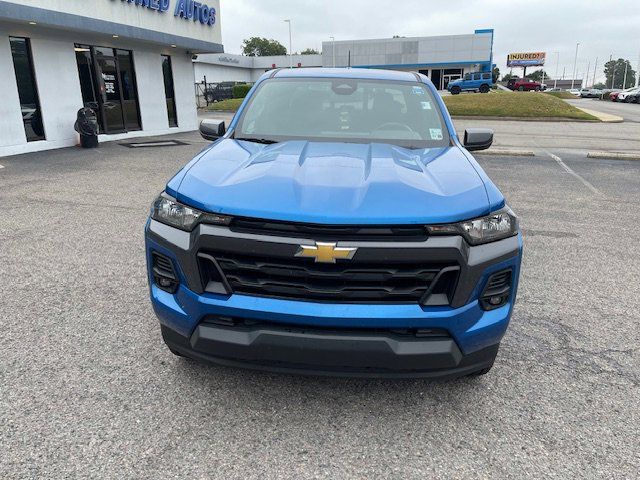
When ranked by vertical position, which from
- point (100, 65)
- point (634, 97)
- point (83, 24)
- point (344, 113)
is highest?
point (83, 24)

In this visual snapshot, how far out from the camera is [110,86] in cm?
1566

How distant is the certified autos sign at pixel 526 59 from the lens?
88688 millimetres

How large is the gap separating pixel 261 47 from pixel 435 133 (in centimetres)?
12854

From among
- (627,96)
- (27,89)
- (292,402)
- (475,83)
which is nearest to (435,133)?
(292,402)

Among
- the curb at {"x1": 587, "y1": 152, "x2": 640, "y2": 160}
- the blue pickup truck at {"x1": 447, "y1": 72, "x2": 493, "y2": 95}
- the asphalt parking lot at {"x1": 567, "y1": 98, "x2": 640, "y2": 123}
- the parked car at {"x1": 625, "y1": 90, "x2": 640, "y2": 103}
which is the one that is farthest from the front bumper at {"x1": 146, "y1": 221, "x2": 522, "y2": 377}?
the parked car at {"x1": 625, "y1": 90, "x2": 640, "y2": 103}

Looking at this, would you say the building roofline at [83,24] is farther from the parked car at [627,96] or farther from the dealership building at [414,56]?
the parked car at [627,96]

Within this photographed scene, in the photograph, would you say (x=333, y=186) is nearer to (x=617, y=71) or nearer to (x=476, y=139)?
(x=476, y=139)

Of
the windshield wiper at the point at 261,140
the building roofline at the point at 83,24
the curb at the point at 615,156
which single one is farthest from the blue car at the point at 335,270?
the curb at the point at 615,156

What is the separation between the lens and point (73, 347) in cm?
323

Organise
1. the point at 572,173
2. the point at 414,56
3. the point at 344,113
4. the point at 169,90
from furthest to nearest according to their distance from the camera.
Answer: the point at 414,56, the point at 169,90, the point at 572,173, the point at 344,113

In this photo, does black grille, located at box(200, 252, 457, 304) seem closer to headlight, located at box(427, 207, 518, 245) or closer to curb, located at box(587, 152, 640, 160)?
headlight, located at box(427, 207, 518, 245)

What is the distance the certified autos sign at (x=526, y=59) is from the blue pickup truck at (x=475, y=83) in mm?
51360

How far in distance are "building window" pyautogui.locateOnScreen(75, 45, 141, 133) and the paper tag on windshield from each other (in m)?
13.5

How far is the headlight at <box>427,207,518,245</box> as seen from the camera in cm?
230
